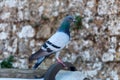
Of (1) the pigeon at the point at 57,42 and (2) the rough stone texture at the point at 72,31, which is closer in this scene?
(1) the pigeon at the point at 57,42

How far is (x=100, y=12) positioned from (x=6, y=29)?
2.76 feet

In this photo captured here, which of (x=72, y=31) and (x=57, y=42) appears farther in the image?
(x=72, y=31)

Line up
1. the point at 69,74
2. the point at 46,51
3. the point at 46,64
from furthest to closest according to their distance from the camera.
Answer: the point at 46,64 → the point at 46,51 → the point at 69,74

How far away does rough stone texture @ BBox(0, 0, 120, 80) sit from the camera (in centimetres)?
332

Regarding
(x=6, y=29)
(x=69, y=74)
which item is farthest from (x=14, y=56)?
(x=69, y=74)

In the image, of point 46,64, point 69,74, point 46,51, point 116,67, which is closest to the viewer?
point 69,74

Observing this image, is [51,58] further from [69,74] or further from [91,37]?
[69,74]

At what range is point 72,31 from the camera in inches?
135

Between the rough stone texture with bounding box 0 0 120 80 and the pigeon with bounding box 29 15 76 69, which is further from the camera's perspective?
the rough stone texture with bounding box 0 0 120 80

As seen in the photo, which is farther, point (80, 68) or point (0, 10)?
point (0, 10)

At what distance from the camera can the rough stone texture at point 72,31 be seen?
332 cm

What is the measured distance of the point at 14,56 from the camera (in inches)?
142

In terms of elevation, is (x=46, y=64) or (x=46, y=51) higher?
(x=46, y=51)

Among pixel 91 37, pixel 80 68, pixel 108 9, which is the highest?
pixel 108 9
